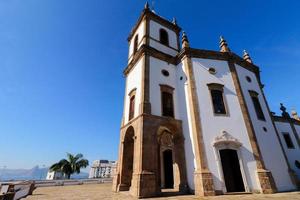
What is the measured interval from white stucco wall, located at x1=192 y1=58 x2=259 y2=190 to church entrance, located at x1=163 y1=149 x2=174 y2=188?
18.4 ft

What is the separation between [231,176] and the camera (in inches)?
453

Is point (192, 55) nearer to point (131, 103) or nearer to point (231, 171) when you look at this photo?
point (131, 103)

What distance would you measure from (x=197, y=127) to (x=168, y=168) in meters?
6.35

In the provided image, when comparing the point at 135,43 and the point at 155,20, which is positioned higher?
the point at 155,20

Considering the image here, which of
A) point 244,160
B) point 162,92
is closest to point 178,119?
point 162,92

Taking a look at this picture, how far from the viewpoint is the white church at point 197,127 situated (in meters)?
11.1

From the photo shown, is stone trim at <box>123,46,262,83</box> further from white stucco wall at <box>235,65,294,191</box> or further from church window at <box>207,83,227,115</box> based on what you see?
church window at <box>207,83,227,115</box>

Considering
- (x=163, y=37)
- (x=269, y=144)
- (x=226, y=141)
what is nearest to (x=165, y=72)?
(x=163, y=37)

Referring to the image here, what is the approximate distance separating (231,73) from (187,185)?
9.85 m

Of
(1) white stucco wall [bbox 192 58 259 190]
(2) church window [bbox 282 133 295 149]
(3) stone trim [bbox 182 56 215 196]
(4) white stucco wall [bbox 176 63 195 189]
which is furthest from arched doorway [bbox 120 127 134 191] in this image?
(2) church window [bbox 282 133 295 149]

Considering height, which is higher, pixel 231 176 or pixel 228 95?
pixel 228 95

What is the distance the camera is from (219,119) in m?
12.6

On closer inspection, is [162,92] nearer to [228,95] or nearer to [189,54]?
[189,54]

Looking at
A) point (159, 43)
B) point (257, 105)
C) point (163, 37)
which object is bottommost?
point (257, 105)
